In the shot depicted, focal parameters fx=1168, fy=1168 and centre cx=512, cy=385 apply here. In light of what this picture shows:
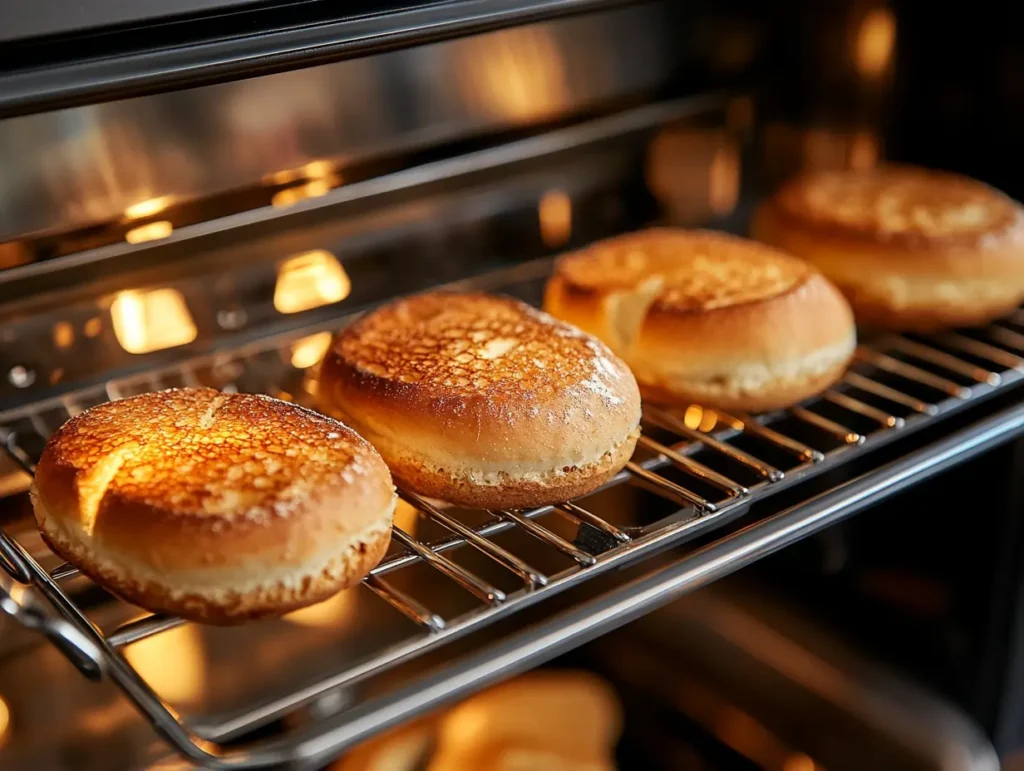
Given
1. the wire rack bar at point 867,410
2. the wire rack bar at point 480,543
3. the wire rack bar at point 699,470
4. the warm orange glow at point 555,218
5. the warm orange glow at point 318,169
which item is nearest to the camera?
the wire rack bar at point 480,543

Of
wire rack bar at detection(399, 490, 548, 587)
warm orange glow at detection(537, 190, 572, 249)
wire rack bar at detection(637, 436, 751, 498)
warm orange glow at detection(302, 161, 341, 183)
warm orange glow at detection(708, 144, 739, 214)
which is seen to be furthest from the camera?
warm orange glow at detection(708, 144, 739, 214)

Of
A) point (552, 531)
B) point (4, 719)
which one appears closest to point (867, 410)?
point (552, 531)

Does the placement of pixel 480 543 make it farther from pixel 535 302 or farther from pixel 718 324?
pixel 535 302

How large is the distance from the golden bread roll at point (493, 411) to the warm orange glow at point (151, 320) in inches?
7.4

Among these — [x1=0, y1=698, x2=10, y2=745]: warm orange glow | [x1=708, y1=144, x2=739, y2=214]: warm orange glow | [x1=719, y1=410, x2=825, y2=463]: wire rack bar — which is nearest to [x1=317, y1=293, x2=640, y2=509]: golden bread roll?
[x1=719, y1=410, x2=825, y2=463]: wire rack bar

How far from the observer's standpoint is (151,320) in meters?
1.04

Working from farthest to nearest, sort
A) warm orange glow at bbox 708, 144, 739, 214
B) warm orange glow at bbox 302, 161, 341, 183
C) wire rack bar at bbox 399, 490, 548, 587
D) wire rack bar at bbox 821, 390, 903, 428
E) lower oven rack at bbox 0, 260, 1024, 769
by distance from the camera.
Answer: warm orange glow at bbox 708, 144, 739, 214
warm orange glow at bbox 302, 161, 341, 183
wire rack bar at bbox 821, 390, 903, 428
wire rack bar at bbox 399, 490, 548, 587
lower oven rack at bbox 0, 260, 1024, 769

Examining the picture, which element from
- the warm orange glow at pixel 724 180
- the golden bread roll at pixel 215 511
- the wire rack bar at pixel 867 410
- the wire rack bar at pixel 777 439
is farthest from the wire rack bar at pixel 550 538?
the warm orange glow at pixel 724 180

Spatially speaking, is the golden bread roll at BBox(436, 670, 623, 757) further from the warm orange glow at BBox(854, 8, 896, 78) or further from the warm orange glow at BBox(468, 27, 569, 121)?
the warm orange glow at BBox(854, 8, 896, 78)

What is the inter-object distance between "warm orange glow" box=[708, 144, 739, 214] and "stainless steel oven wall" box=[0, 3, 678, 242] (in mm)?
142

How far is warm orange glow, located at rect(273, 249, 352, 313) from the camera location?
1111 millimetres

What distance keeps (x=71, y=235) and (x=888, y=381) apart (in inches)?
31.4

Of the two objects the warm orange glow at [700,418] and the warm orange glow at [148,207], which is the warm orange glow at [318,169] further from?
the warm orange glow at [700,418]

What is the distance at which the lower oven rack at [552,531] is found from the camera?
64 centimetres
